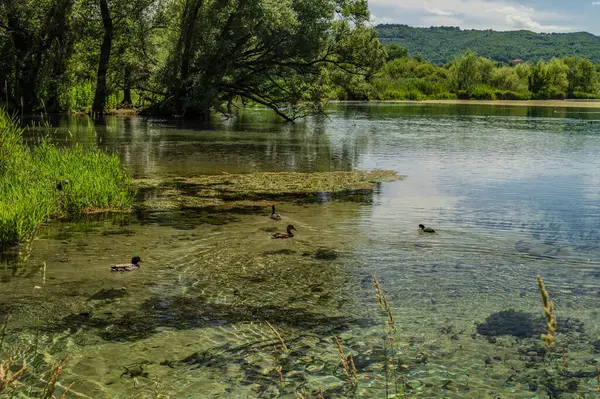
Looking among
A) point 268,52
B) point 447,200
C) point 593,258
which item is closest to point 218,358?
point 593,258

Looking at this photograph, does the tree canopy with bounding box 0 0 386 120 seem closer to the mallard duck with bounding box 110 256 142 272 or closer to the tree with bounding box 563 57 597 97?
the mallard duck with bounding box 110 256 142 272

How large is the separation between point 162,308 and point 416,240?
5698mm

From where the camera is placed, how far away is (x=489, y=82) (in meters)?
119

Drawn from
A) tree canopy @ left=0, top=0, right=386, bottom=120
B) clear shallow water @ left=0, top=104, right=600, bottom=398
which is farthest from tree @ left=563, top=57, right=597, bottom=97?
clear shallow water @ left=0, top=104, right=600, bottom=398

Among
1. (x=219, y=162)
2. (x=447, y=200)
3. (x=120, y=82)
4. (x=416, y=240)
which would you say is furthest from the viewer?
(x=120, y=82)

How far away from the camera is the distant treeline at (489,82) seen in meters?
109

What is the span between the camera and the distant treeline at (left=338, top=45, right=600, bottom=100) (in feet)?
357

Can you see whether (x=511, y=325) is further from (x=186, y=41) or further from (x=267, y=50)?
(x=186, y=41)

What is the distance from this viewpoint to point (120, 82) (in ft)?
144

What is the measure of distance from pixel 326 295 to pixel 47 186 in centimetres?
754

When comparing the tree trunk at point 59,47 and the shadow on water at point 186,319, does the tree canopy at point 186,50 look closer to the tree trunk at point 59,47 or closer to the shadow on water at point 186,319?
the tree trunk at point 59,47

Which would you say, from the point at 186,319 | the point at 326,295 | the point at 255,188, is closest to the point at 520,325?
the point at 326,295

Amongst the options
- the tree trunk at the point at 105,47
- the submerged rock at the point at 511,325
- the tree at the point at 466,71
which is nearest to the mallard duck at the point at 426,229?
the submerged rock at the point at 511,325

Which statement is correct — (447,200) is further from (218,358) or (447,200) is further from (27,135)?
(27,135)
